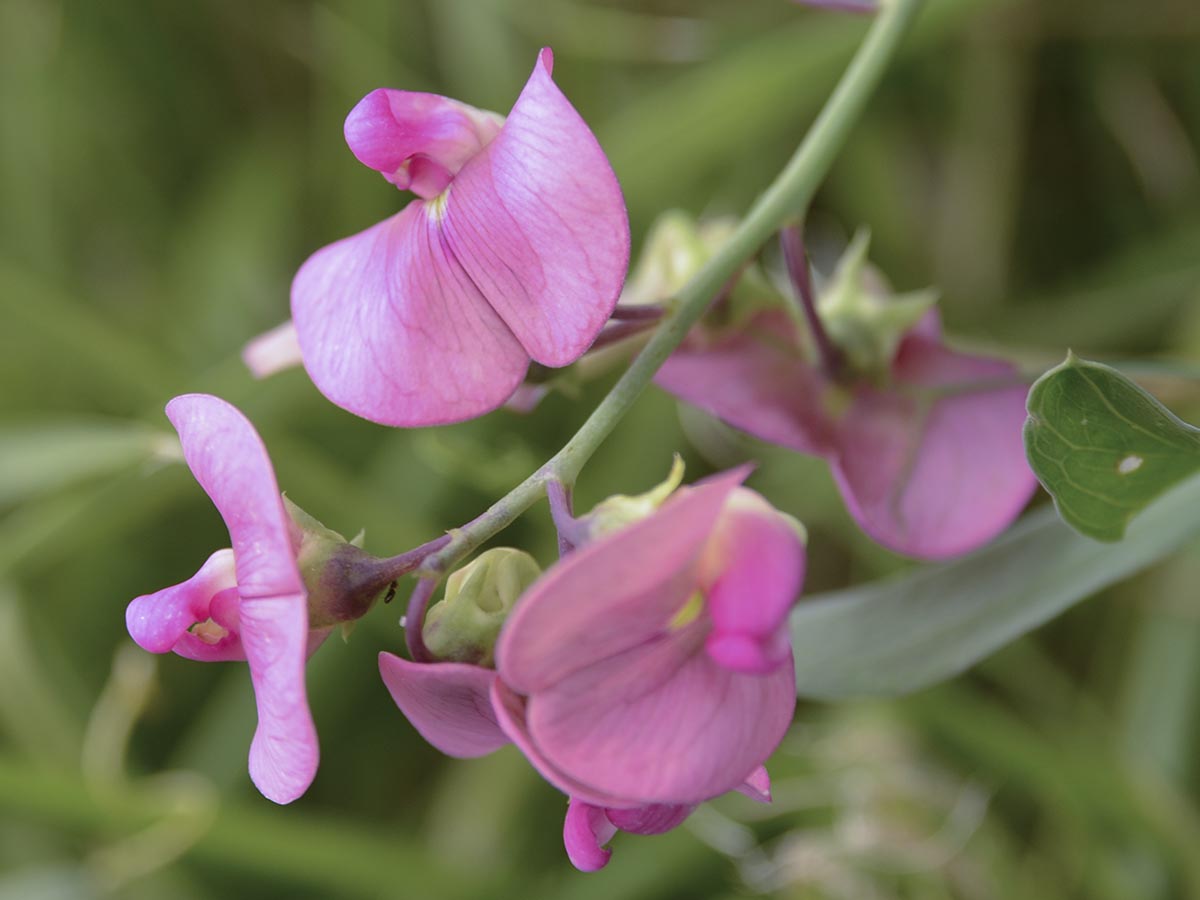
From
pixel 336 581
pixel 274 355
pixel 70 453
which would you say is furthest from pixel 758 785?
pixel 70 453

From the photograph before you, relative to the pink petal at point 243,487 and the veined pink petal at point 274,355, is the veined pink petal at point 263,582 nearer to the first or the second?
the pink petal at point 243,487

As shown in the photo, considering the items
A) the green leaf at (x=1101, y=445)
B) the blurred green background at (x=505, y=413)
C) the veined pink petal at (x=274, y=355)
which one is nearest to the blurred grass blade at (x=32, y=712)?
the blurred green background at (x=505, y=413)

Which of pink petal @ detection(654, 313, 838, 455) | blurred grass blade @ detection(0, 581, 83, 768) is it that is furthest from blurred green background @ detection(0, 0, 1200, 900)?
pink petal @ detection(654, 313, 838, 455)

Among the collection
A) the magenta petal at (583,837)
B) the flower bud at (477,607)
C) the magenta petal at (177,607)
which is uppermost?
the magenta petal at (177,607)

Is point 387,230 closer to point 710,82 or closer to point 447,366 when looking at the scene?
point 447,366

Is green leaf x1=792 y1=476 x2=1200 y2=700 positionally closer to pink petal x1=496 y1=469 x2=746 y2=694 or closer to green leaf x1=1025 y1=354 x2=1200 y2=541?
green leaf x1=1025 y1=354 x2=1200 y2=541

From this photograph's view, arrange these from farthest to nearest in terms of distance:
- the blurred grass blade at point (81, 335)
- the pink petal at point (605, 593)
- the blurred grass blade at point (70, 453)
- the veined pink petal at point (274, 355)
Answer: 1. the blurred grass blade at point (81, 335)
2. the blurred grass blade at point (70, 453)
3. the veined pink petal at point (274, 355)
4. the pink petal at point (605, 593)

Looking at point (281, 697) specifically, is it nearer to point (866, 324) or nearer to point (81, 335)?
point (866, 324)

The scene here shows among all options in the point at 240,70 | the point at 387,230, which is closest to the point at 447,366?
the point at 387,230
